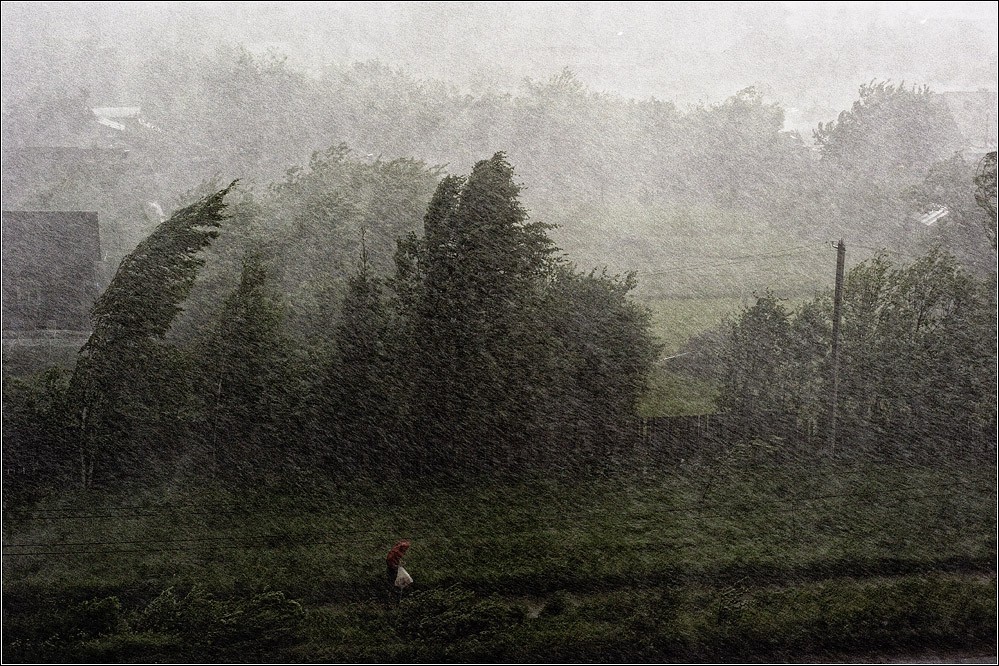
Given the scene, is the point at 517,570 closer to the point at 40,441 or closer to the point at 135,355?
the point at 135,355

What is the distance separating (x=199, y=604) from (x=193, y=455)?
2945 mm

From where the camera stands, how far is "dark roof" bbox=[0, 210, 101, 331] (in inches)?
576

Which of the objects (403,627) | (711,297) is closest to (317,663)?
(403,627)

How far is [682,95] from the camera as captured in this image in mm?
27297

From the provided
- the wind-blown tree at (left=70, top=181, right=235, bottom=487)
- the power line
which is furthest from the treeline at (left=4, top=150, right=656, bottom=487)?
the power line

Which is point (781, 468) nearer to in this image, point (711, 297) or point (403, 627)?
point (403, 627)

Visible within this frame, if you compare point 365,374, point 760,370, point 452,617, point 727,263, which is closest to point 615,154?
point 727,263

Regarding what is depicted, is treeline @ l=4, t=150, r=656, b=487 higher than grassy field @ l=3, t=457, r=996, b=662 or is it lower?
higher

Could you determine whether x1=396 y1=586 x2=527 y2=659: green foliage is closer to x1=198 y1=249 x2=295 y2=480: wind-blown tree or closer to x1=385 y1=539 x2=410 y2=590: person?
x1=385 y1=539 x2=410 y2=590: person

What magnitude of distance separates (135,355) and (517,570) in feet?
17.2

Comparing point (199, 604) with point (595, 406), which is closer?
point (199, 604)

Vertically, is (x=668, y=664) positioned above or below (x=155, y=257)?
below

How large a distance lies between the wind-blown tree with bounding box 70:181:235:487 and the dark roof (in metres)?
6.75

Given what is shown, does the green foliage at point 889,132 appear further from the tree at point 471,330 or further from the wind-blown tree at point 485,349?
the tree at point 471,330
